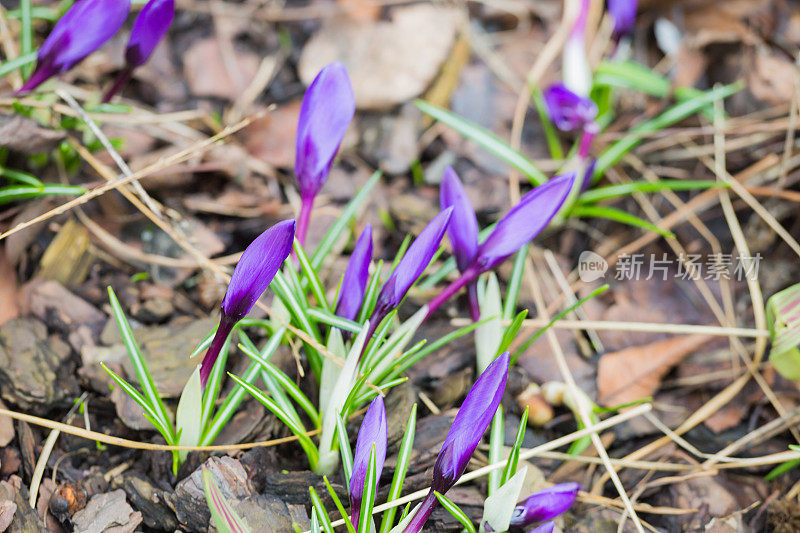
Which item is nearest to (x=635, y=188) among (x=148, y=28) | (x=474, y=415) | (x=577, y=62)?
(x=577, y=62)

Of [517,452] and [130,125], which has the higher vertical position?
[130,125]

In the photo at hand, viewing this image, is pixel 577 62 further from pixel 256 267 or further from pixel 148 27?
pixel 256 267

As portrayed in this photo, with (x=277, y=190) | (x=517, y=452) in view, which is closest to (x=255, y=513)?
(x=517, y=452)

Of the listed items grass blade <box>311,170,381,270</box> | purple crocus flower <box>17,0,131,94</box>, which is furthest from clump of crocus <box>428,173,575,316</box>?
purple crocus flower <box>17,0,131,94</box>

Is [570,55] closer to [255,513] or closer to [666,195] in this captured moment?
[666,195]

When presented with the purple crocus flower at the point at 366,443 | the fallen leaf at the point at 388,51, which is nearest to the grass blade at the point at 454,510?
the purple crocus flower at the point at 366,443

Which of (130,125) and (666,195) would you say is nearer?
(130,125)
